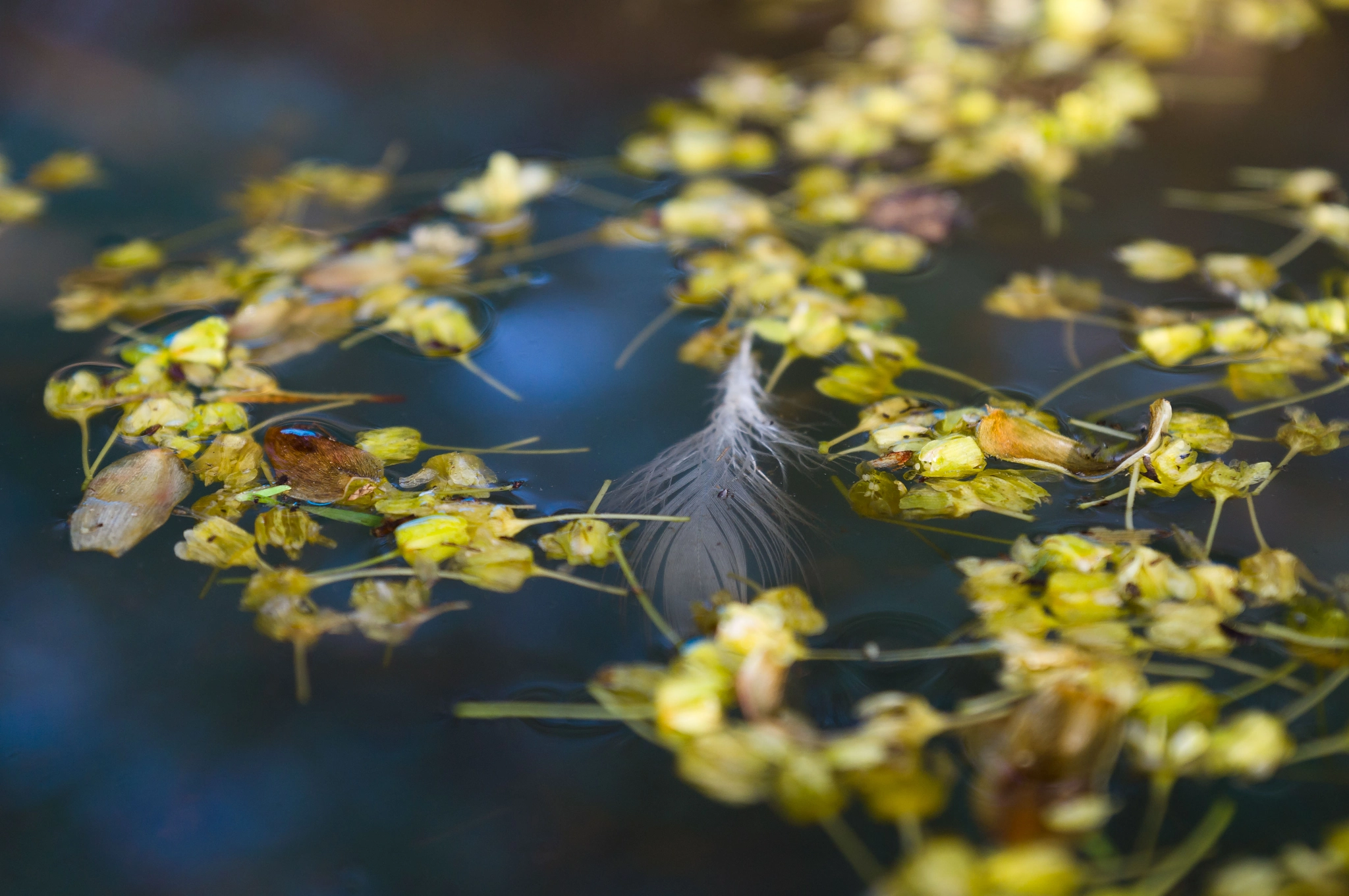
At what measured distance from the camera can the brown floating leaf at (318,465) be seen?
1.02 metres

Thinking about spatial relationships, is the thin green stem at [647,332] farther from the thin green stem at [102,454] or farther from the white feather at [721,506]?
the thin green stem at [102,454]

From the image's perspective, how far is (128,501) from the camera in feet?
3.39

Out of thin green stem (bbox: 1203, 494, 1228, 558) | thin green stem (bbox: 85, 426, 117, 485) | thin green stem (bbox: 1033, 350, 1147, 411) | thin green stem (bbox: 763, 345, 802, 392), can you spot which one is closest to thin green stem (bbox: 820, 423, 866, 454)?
thin green stem (bbox: 763, 345, 802, 392)

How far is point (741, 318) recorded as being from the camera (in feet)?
4.19

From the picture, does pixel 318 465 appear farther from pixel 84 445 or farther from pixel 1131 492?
pixel 1131 492

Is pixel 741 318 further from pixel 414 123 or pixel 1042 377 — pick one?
pixel 414 123

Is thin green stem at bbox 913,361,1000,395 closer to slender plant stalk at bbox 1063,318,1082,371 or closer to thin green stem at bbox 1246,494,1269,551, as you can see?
slender plant stalk at bbox 1063,318,1082,371

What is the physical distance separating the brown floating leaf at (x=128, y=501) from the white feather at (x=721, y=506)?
0.50 metres

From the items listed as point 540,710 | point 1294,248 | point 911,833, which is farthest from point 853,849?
point 1294,248

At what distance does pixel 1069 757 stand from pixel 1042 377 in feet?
1.81

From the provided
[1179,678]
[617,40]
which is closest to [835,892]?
[1179,678]

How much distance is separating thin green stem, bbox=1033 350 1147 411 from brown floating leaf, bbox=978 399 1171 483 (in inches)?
3.4

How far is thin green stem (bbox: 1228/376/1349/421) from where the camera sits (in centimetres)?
112

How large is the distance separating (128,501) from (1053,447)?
1.02 m
